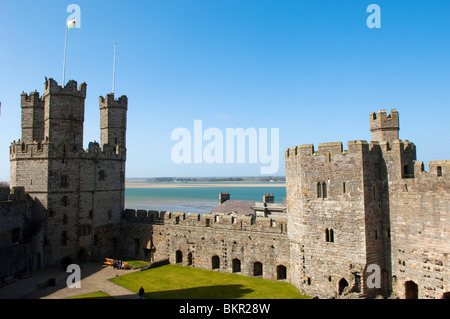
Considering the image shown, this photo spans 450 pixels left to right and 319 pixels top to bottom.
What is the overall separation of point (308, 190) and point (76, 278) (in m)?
16.2

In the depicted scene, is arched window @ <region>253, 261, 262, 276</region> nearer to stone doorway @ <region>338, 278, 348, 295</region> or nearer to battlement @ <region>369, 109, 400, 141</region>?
stone doorway @ <region>338, 278, 348, 295</region>

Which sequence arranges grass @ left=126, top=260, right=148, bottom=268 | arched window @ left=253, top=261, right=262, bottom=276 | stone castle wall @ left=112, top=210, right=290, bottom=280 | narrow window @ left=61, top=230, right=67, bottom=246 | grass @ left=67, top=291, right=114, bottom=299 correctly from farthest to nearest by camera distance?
narrow window @ left=61, top=230, right=67, bottom=246, grass @ left=126, top=260, right=148, bottom=268, arched window @ left=253, top=261, right=262, bottom=276, stone castle wall @ left=112, top=210, right=290, bottom=280, grass @ left=67, top=291, right=114, bottom=299

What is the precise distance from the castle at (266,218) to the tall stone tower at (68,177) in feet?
0.26

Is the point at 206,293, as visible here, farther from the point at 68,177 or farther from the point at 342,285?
the point at 68,177

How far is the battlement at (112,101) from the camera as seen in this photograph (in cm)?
2959

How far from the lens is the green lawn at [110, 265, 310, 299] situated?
19.0 meters

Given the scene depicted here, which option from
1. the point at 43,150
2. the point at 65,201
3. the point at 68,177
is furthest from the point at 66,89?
the point at 65,201

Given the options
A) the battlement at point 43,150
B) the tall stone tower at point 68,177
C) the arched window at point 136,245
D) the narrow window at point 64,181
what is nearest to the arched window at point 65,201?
the tall stone tower at point 68,177

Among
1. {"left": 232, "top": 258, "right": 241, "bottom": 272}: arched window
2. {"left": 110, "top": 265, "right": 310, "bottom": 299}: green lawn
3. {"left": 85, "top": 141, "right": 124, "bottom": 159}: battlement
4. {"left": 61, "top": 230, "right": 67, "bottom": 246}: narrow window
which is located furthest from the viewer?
{"left": 85, "top": 141, "right": 124, "bottom": 159}: battlement

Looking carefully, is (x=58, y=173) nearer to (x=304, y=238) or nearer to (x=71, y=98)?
(x=71, y=98)

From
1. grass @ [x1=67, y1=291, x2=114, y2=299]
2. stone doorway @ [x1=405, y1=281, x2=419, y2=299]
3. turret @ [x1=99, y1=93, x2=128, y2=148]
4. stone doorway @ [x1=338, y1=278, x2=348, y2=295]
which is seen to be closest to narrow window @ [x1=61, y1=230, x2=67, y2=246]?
grass @ [x1=67, y1=291, x2=114, y2=299]

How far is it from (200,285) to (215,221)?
485cm

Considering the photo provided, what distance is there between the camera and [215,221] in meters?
24.2
